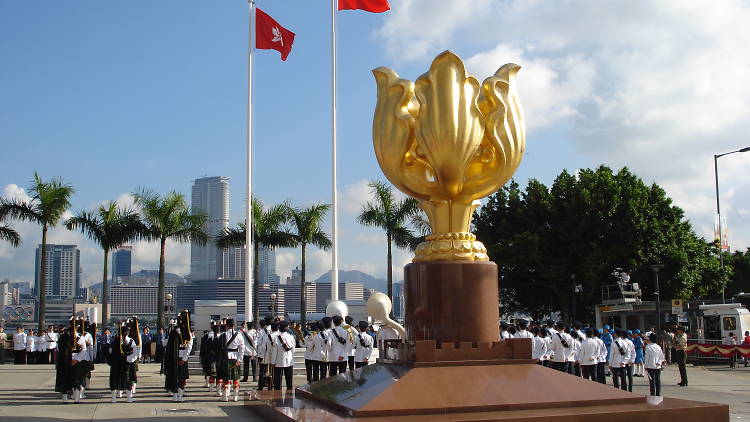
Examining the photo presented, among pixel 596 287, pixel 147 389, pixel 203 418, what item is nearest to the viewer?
pixel 203 418

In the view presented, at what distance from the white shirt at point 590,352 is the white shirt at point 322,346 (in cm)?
586

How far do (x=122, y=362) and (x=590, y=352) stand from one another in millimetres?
10160

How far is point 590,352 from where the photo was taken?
657 inches

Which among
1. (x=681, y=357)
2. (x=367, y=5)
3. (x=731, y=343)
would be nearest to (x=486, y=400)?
(x=681, y=357)

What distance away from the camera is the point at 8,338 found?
2978cm

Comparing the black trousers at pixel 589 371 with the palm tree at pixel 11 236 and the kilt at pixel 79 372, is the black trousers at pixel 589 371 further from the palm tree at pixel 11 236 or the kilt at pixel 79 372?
the palm tree at pixel 11 236

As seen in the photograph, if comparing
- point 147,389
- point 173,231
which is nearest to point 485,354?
point 147,389

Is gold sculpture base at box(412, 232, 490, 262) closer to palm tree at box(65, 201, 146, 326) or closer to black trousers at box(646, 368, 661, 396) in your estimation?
black trousers at box(646, 368, 661, 396)

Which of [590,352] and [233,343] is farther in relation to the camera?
[590,352]

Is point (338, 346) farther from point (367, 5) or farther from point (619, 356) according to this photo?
point (367, 5)

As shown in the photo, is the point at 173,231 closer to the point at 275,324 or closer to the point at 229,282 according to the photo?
the point at 275,324

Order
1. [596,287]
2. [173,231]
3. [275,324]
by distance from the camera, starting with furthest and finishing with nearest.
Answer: [596,287]
[173,231]
[275,324]

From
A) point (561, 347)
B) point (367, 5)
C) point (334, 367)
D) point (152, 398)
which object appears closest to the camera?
point (152, 398)

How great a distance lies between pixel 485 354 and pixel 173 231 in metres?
21.2
